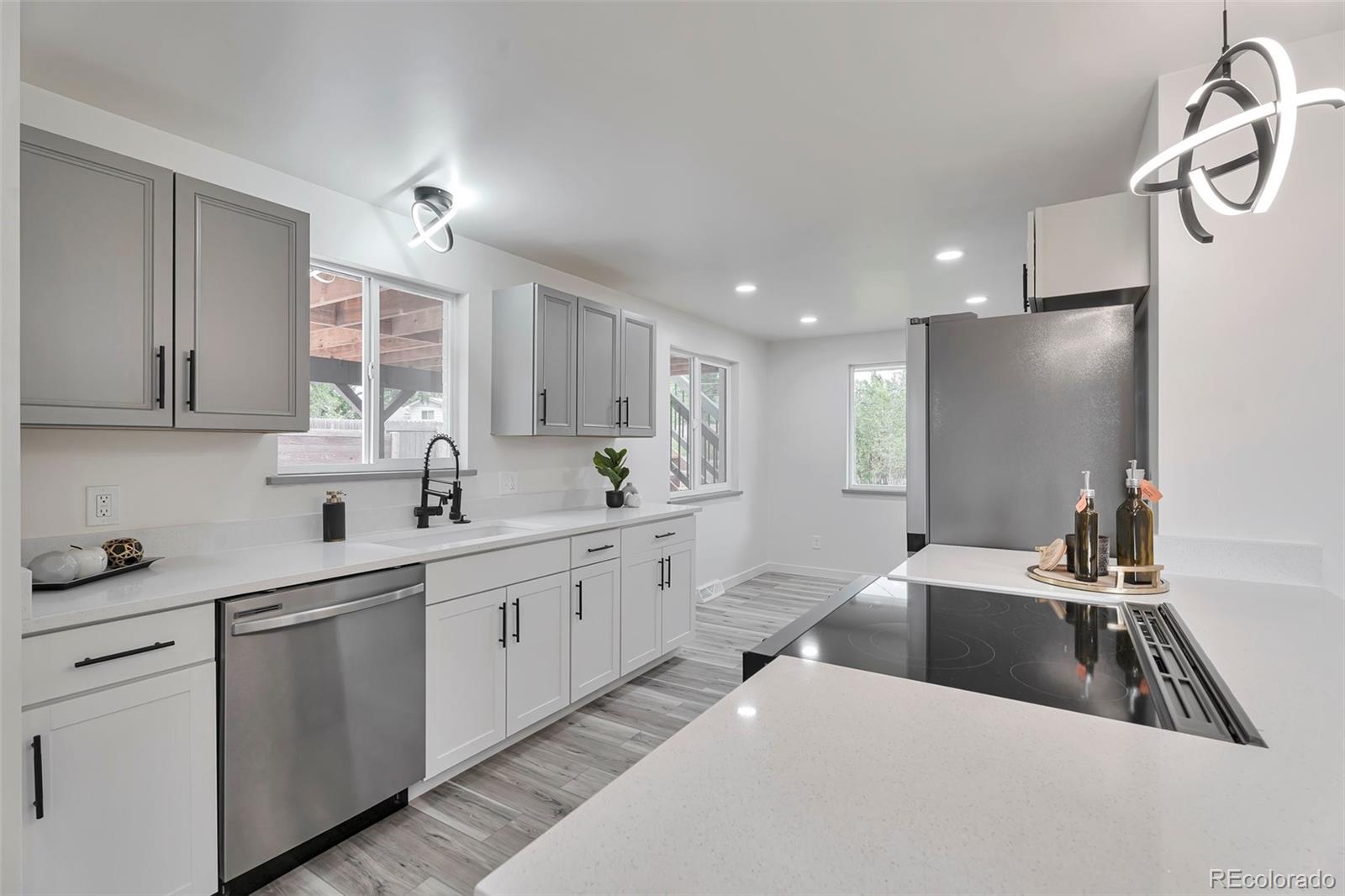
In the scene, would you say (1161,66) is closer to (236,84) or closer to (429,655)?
(236,84)

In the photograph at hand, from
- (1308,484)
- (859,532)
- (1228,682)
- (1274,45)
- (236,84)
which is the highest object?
(236,84)

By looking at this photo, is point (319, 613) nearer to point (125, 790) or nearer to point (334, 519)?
point (125, 790)

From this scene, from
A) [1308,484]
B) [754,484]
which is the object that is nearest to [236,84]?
[1308,484]

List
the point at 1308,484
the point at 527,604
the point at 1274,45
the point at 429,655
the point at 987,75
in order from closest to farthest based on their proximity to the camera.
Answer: the point at 1274,45 < the point at 1308,484 < the point at 987,75 < the point at 429,655 < the point at 527,604

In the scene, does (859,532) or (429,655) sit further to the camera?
(859,532)

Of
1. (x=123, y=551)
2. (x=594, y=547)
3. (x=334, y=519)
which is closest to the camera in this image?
(x=123, y=551)

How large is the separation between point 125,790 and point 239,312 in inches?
56.6

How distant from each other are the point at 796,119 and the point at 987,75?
0.57 m

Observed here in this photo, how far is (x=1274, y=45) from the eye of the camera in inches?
36.3

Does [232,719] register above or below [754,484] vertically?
below

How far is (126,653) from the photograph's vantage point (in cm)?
155

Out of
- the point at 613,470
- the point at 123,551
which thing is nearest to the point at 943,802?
the point at 123,551

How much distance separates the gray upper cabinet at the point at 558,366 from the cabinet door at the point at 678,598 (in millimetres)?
837

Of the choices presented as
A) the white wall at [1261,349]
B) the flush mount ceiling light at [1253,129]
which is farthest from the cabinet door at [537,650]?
the flush mount ceiling light at [1253,129]
